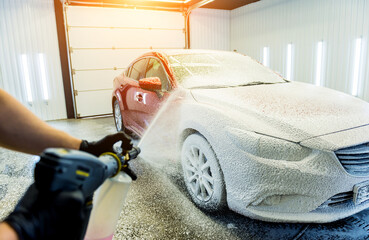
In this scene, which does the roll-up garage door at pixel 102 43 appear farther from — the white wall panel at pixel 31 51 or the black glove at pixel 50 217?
the black glove at pixel 50 217

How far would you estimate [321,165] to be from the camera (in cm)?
175

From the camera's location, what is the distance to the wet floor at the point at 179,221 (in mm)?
2043

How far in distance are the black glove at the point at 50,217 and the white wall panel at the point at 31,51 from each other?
7.43m

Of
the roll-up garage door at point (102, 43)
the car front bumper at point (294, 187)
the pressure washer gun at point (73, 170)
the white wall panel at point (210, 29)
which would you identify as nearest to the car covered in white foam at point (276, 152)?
the car front bumper at point (294, 187)

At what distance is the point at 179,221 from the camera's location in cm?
223

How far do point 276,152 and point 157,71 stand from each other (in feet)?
6.80

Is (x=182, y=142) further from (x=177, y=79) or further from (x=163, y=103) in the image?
(x=177, y=79)

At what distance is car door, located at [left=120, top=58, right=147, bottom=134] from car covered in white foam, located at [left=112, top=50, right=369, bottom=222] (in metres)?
1.27

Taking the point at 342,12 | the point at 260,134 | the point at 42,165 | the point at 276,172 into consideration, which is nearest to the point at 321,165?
the point at 276,172

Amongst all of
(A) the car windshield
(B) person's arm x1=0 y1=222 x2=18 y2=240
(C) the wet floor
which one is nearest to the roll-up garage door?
(C) the wet floor

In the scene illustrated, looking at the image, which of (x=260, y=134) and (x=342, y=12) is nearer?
(x=260, y=134)

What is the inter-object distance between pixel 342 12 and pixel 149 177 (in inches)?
239

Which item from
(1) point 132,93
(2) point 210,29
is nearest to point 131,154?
(1) point 132,93

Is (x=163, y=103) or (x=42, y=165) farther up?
(x=42, y=165)
